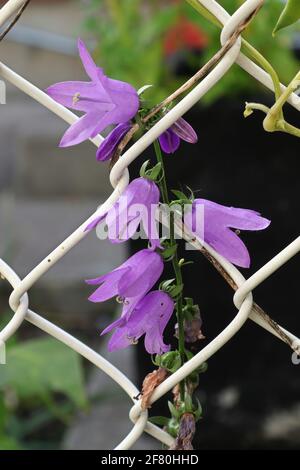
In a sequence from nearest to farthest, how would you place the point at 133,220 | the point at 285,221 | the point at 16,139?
the point at 133,220, the point at 285,221, the point at 16,139

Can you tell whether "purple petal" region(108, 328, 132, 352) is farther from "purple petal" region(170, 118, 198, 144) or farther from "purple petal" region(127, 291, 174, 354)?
"purple petal" region(170, 118, 198, 144)

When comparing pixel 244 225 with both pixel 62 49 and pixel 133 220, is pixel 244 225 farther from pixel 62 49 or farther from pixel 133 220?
pixel 62 49

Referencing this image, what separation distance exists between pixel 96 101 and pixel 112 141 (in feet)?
0.09

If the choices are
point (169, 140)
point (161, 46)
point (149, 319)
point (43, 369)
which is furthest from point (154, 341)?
point (161, 46)

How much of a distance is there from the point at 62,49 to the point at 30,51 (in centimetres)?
18

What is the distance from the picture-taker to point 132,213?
1.74 ft

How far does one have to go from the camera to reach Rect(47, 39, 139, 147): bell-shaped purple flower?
1.69ft

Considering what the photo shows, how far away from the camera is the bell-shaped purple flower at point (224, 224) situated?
0.54m

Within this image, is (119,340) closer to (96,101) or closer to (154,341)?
(154,341)

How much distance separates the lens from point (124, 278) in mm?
557

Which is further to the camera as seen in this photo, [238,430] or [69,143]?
[238,430]
